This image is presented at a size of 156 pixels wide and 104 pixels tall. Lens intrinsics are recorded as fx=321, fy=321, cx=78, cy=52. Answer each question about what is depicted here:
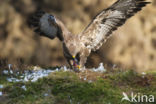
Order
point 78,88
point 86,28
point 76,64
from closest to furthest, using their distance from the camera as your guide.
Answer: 1. point 78,88
2. point 76,64
3. point 86,28

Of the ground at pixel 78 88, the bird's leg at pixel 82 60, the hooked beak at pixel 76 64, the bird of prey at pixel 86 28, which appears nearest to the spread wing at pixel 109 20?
the bird of prey at pixel 86 28

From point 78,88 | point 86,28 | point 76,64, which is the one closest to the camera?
point 78,88

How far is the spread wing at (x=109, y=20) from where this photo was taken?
6.96 meters

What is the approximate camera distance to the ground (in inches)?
195

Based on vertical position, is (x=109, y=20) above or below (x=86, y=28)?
above

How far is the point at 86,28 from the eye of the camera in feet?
23.1

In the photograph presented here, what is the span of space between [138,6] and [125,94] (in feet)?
8.57

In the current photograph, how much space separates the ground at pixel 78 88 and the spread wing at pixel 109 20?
112 centimetres

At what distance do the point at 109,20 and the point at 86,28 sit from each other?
546 mm

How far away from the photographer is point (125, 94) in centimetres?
525

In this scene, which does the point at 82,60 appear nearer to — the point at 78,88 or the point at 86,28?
the point at 86,28

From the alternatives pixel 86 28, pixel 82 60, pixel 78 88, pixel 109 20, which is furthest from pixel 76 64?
pixel 78 88

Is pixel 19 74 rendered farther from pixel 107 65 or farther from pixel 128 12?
pixel 128 12

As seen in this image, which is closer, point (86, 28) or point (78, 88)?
point (78, 88)
